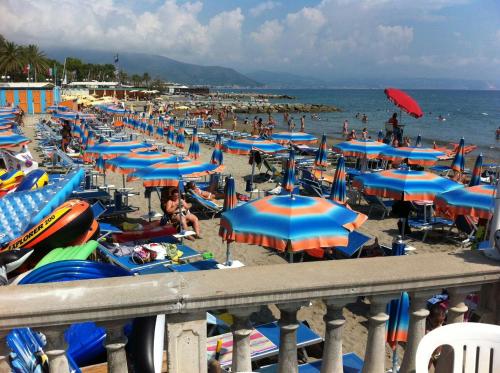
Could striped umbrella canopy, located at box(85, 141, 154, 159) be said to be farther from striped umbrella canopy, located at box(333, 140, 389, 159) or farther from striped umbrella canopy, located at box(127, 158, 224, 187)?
striped umbrella canopy, located at box(333, 140, 389, 159)

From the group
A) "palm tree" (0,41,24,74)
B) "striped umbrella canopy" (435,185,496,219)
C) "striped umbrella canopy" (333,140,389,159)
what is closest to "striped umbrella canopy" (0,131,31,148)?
"striped umbrella canopy" (333,140,389,159)

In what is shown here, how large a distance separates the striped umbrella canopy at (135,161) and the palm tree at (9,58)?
6558 centimetres

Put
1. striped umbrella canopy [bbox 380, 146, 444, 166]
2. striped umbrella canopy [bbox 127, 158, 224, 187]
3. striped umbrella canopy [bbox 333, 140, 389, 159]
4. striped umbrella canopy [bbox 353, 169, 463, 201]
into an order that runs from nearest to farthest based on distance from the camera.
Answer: striped umbrella canopy [bbox 353, 169, 463, 201]
striped umbrella canopy [bbox 127, 158, 224, 187]
striped umbrella canopy [bbox 380, 146, 444, 166]
striped umbrella canopy [bbox 333, 140, 389, 159]

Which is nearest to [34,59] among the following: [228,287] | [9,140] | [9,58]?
[9,58]

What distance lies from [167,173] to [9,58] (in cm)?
6775

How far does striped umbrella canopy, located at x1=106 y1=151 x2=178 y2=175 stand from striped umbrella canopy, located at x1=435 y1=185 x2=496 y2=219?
188 inches

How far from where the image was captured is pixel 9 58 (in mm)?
63312

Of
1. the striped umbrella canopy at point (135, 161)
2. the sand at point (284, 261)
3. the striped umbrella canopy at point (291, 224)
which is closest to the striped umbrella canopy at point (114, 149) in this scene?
the striped umbrella canopy at point (135, 161)

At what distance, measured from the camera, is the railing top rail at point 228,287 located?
5.57 ft

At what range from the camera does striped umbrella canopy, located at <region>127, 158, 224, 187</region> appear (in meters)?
7.48

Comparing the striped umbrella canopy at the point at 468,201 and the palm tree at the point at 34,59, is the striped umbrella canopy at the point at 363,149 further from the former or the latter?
the palm tree at the point at 34,59

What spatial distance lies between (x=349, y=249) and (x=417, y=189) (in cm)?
142

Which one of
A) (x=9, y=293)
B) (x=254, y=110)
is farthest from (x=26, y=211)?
(x=254, y=110)

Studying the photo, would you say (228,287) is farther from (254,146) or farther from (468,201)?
(254,146)
